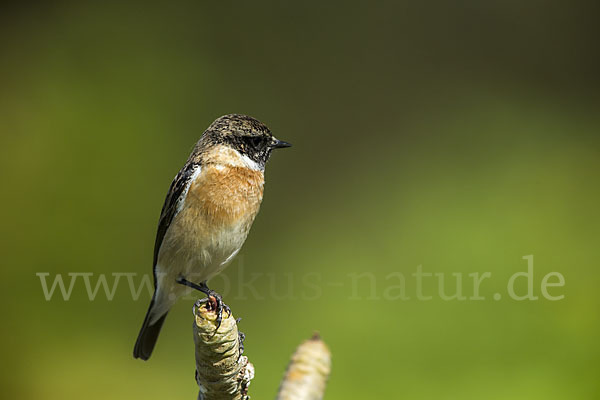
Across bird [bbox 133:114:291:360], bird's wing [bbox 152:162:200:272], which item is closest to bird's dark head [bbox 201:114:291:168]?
bird [bbox 133:114:291:360]

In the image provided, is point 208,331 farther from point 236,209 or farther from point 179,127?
point 179,127

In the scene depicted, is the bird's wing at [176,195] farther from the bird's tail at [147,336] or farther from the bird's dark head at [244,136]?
the bird's tail at [147,336]

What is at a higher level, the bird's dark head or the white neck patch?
the bird's dark head

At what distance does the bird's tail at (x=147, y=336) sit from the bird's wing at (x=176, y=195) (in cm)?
35

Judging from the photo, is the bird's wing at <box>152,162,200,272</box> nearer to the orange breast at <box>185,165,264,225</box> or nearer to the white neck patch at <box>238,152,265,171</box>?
the orange breast at <box>185,165,264,225</box>

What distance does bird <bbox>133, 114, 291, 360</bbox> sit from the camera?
2.37 meters

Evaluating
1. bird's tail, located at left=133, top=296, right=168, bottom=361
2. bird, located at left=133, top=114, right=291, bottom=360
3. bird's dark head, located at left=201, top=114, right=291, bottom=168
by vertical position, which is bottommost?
bird's tail, located at left=133, top=296, right=168, bottom=361

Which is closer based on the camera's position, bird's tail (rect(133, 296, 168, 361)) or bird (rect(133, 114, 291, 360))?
bird (rect(133, 114, 291, 360))

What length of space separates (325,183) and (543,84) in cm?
149

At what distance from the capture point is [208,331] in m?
1.53

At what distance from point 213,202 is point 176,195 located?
18 cm

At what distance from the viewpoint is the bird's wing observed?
243cm

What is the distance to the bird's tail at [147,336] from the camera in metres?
2.73

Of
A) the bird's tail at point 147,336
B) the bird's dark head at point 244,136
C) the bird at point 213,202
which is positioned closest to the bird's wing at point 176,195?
the bird at point 213,202
